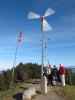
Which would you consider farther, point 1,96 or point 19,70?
point 19,70

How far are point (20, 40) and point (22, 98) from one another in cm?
851

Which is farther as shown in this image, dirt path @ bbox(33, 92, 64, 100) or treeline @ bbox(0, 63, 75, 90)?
treeline @ bbox(0, 63, 75, 90)

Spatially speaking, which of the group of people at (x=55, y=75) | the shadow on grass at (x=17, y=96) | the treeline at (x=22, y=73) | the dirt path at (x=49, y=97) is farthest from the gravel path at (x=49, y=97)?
the treeline at (x=22, y=73)

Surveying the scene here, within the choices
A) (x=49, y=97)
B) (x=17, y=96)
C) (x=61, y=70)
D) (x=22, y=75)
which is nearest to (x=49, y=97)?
(x=49, y=97)

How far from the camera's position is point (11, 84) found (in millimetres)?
27234

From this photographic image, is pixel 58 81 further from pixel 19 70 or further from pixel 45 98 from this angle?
pixel 19 70

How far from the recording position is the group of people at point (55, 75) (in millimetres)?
22859

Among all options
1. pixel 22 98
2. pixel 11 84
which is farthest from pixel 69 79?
pixel 22 98

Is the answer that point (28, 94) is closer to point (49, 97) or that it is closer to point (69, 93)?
point (49, 97)

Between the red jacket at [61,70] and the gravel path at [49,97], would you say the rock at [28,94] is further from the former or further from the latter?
the red jacket at [61,70]

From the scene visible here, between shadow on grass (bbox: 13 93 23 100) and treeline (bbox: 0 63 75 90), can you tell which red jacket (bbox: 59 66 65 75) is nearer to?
treeline (bbox: 0 63 75 90)

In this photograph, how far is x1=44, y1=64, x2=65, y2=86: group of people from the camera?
75.0ft

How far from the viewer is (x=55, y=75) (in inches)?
927

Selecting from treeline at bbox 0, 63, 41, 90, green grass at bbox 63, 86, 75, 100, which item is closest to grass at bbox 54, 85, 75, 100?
green grass at bbox 63, 86, 75, 100
